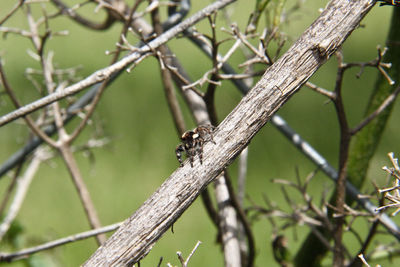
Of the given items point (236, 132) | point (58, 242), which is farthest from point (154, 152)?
point (236, 132)

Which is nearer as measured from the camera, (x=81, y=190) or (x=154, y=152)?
(x=81, y=190)

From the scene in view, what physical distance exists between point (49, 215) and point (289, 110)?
4.10 ft

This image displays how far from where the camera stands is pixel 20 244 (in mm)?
1658

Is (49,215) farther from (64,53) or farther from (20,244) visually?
(64,53)

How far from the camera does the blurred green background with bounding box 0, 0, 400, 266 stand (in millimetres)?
2369

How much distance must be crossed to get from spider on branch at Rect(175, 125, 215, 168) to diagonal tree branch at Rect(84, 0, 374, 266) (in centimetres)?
2

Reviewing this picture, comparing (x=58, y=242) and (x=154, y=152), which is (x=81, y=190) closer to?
(x=58, y=242)

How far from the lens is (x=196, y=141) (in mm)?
788

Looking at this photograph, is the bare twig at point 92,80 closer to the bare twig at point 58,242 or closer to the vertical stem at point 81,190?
the bare twig at point 58,242

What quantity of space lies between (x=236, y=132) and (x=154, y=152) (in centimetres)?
211

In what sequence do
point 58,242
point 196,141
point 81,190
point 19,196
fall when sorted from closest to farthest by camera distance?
point 196,141 < point 58,242 < point 81,190 < point 19,196

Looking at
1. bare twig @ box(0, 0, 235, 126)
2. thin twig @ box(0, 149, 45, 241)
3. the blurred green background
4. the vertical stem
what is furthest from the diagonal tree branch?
the blurred green background

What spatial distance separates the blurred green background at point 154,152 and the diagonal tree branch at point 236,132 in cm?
147


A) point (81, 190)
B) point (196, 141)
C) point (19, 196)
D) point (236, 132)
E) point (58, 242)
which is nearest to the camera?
point (236, 132)
